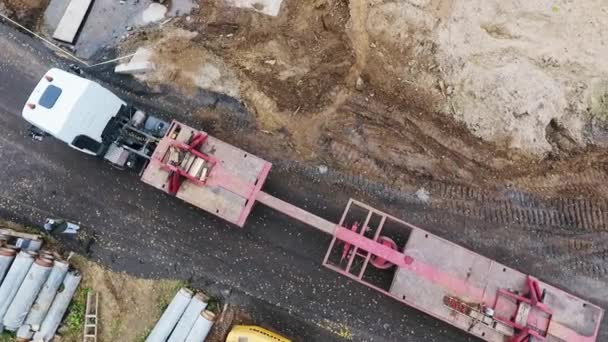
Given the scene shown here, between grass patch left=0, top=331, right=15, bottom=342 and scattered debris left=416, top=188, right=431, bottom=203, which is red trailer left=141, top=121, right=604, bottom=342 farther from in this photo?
grass patch left=0, top=331, right=15, bottom=342

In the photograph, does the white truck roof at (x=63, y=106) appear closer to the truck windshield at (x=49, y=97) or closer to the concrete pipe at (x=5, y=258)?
the truck windshield at (x=49, y=97)

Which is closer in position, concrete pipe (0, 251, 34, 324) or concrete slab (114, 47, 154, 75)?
concrete pipe (0, 251, 34, 324)

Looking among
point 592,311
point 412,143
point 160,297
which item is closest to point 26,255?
point 160,297

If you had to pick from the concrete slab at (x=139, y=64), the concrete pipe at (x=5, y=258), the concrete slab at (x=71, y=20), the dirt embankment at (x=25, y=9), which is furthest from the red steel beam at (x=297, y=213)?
the dirt embankment at (x=25, y=9)

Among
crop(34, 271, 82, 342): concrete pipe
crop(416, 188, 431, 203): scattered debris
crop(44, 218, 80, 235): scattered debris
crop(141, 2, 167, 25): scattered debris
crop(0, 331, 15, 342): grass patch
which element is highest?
crop(141, 2, 167, 25): scattered debris

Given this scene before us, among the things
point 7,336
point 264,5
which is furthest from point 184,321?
point 264,5

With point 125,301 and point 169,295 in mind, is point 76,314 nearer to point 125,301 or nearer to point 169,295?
point 125,301

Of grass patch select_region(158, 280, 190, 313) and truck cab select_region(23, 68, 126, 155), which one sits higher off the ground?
truck cab select_region(23, 68, 126, 155)

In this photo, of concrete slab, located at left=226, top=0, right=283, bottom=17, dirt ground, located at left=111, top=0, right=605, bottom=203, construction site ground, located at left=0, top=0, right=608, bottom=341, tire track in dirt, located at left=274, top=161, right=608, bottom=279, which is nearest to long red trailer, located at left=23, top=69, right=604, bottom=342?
tire track in dirt, located at left=274, top=161, right=608, bottom=279
